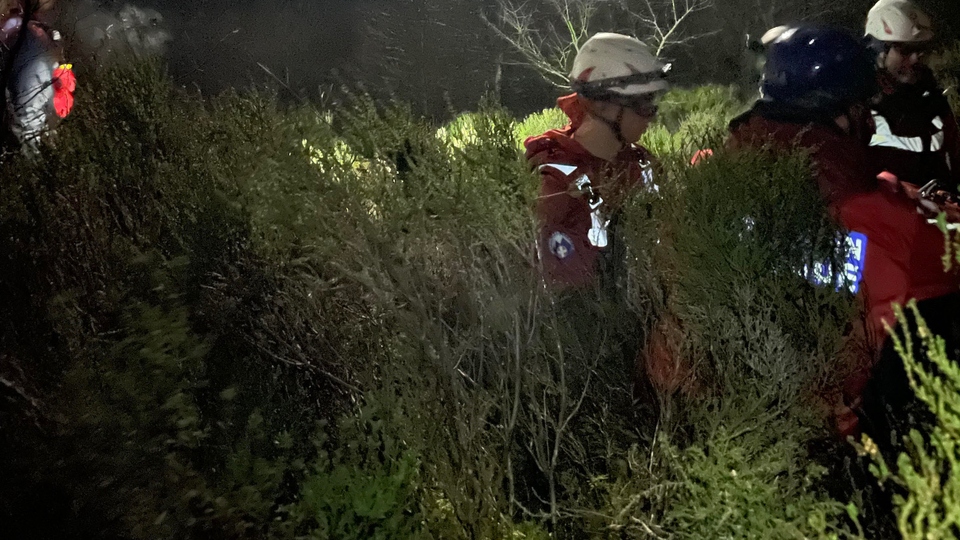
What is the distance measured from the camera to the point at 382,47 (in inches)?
712

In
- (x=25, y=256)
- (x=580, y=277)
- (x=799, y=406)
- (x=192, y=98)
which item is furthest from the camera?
(x=192, y=98)

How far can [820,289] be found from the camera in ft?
8.85

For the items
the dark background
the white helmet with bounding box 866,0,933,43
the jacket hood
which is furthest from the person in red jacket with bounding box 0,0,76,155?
the dark background

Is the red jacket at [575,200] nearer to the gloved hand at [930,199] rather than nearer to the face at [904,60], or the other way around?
the gloved hand at [930,199]

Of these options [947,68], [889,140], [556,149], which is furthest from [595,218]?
[947,68]

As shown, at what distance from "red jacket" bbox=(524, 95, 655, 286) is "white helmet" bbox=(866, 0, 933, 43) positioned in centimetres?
119

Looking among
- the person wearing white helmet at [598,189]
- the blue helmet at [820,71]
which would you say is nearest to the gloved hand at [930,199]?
the blue helmet at [820,71]

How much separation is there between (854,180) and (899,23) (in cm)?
107

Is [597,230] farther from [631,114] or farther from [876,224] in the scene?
[876,224]

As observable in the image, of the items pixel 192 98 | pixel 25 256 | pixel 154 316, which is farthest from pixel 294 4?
pixel 154 316

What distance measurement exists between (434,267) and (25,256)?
175cm

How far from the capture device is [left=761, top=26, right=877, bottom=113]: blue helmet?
2.69 m

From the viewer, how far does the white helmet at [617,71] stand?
3.03 m

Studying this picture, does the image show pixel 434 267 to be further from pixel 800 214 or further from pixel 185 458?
pixel 800 214
